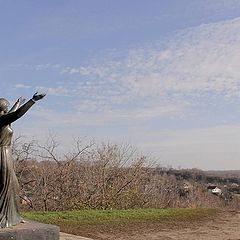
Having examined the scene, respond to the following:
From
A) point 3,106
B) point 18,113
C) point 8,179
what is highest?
point 3,106

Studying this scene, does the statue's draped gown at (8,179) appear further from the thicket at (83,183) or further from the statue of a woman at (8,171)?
the thicket at (83,183)

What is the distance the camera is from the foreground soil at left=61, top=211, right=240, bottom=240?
12203 mm

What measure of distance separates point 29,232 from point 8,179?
0.78 meters

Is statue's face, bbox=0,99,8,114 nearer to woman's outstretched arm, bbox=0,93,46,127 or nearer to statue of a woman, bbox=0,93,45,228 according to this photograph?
statue of a woman, bbox=0,93,45,228

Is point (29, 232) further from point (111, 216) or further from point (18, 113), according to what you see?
point (111, 216)

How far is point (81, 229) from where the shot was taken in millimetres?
12906

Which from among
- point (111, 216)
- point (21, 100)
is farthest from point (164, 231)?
point (21, 100)

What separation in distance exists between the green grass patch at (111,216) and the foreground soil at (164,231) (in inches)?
18.9

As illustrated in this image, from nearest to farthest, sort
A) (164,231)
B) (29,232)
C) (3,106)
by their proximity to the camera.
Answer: (29,232), (3,106), (164,231)

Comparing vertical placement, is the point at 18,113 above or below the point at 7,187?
above

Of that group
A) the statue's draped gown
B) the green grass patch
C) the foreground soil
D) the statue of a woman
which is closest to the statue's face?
the statue of a woman

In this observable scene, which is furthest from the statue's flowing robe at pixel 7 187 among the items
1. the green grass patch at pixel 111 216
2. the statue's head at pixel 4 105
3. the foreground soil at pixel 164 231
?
the green grass patch at pixel 111 216

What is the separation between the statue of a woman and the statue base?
171 mm

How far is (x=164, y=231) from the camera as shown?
43.0 feet
